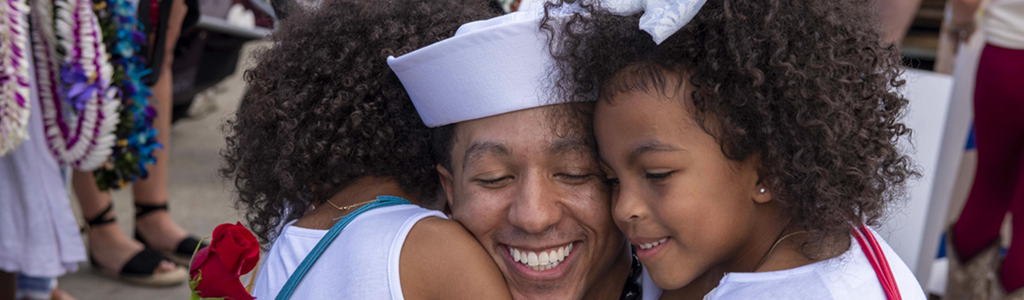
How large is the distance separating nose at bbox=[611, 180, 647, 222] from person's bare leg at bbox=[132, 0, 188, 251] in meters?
2.92

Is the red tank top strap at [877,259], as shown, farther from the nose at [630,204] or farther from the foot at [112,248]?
the foot at [112,248]

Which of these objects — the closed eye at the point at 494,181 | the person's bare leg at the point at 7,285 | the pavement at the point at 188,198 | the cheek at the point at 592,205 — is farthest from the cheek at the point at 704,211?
the person's bare leg at the point at 7,285

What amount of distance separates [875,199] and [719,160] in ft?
0.95

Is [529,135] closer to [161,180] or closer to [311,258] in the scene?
[311,258]

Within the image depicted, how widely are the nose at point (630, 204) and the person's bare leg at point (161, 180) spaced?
115 inches

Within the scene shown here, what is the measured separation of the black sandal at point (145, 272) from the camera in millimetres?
3646

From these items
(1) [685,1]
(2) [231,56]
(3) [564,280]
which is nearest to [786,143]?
(1) [685,1]

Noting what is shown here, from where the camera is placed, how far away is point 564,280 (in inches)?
65.9

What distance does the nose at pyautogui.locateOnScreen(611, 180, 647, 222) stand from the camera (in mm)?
1462

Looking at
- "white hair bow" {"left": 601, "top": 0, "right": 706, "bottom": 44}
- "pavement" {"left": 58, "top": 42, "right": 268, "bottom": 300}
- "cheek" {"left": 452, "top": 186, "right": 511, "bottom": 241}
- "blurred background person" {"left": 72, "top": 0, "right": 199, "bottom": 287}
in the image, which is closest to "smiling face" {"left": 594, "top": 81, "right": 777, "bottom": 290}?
"white hair bow" {"left": 601, "top": 0, "right": 706, "bottom": 44}

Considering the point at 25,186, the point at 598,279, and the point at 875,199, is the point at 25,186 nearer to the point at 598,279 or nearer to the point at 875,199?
the point at 598,279

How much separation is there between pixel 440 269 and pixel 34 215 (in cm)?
204

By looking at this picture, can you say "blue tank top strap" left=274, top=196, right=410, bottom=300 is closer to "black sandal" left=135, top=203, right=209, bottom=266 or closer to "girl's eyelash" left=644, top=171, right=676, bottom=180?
"girl's eyelash" left=644, top=171, right=676, bottom=180

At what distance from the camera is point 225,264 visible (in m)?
1.49
